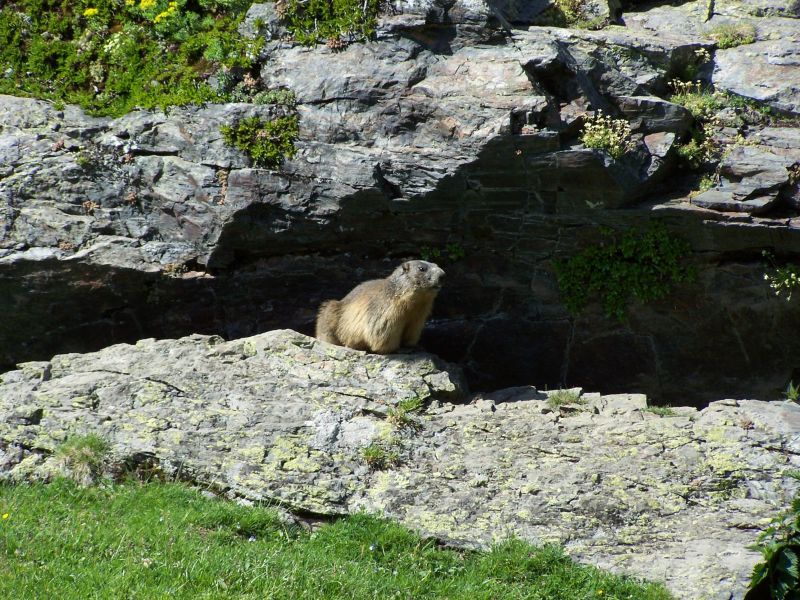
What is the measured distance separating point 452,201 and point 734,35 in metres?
5.59

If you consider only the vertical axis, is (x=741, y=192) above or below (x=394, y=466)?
above

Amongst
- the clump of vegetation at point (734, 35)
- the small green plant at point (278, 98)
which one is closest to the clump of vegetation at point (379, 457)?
the small green plant at point (278, 98)

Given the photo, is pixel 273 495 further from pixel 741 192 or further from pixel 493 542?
pixel 741 192

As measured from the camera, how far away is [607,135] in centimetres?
1241

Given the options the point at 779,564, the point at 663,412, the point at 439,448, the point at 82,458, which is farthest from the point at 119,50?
the point at 779,564

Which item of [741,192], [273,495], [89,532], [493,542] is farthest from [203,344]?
[741,192]

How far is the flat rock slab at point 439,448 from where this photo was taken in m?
9.73

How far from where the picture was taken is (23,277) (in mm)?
13141

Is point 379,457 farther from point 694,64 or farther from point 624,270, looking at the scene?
point 694,64

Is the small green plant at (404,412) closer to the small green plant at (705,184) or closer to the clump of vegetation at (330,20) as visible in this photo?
the small green plant at (705,184)

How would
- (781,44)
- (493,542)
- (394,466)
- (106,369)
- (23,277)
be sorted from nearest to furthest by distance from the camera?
(493,542), (394,466), (106,369), (23,277), (781,44)

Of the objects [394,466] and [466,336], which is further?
[466,336]

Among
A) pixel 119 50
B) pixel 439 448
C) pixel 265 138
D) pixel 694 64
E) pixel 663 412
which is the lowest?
pixel 439 448

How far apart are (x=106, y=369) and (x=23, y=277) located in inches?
91.1
